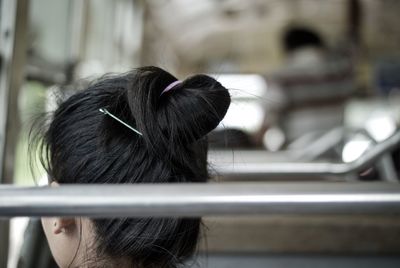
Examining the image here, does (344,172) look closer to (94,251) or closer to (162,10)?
(94,251)

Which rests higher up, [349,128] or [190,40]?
[349,128]

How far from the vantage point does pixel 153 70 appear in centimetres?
81

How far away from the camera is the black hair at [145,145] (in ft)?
2.50

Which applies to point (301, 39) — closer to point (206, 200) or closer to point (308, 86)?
point (308, 86)

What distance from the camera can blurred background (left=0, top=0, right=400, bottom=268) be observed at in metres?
1.28

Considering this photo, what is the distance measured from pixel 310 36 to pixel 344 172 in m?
1.61

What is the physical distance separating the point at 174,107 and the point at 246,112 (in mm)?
240

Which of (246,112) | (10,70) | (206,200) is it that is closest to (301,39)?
(10,70)

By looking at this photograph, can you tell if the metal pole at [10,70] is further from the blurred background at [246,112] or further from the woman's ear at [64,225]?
the woman's ear at [64,225]

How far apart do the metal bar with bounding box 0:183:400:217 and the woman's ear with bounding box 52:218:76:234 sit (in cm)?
28

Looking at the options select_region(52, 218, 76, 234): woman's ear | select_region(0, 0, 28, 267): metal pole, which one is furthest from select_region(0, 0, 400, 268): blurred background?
select_region(52, 218, 76, 234): woman's ear

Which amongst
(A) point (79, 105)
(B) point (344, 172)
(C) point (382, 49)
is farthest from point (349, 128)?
(C) point (382, 49)

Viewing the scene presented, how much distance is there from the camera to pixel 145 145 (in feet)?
2.51

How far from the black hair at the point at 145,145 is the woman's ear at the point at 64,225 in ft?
0.10
